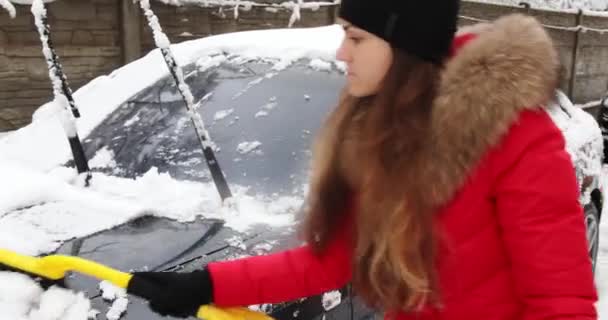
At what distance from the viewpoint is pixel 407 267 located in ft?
4.35

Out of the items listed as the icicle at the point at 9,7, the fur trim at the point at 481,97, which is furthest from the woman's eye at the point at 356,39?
the icicle at the point at 9,7

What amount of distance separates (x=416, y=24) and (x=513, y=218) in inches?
15.7

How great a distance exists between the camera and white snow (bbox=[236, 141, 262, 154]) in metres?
2.71

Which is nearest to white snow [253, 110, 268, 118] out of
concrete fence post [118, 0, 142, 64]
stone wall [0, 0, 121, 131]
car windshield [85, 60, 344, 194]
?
car windshield [85, 60, 344, 194]

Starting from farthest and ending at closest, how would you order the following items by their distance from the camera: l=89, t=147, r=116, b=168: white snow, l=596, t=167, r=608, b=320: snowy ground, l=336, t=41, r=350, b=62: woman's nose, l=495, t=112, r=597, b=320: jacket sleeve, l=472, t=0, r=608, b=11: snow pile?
l=472, t=0, r=608, b=11: snow pile, l=596, t=167, r=608, b=320: snowy ground, l=89, t=147, r=116, b=168: white snow, l=336, t=41, r=350, b=62: woman's nose, l=495, t=112, r=597, b=320: jacket sleeve

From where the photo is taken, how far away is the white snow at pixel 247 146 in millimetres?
2715

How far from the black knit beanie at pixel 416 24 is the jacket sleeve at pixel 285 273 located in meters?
0.43

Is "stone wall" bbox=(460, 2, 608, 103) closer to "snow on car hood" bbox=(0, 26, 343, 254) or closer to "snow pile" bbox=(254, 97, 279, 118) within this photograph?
"snow on car hood" bbox=(0, 26, 343, 254)

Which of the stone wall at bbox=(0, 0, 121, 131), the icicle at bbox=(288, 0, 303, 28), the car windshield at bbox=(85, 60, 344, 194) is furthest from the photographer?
the icicle at bbox=(288, 0, 303, 28)

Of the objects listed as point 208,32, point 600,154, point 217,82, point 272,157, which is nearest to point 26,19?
point 208,32

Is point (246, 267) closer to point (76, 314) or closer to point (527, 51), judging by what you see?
point (76, 314)

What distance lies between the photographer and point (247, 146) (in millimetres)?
2727

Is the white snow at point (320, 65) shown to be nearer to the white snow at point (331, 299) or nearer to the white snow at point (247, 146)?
the white snow at point (247, 146)

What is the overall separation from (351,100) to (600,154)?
10.3ft
